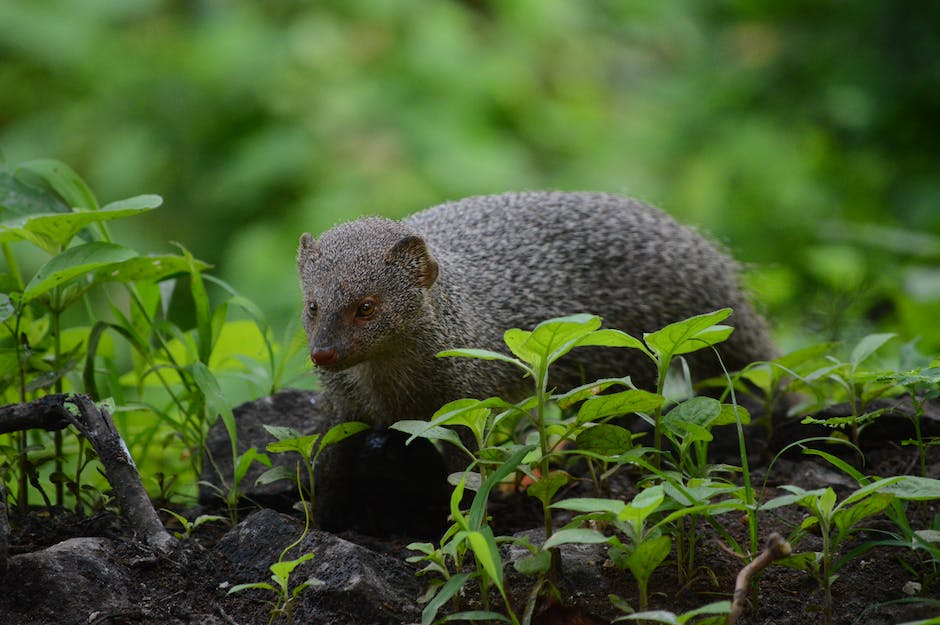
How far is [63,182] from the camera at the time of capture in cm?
273

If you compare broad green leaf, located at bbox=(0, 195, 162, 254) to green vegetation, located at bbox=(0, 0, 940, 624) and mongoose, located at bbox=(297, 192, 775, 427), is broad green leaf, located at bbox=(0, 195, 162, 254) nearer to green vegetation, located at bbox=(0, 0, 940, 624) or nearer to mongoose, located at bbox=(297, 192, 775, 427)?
mongoose, located at bbox=(297, 192, 775, 427)

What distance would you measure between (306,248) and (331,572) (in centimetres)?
115

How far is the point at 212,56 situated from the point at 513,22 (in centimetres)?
210

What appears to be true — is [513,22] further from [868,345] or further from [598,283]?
[868,345]

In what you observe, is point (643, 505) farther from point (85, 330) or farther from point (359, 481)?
point (85, 330)

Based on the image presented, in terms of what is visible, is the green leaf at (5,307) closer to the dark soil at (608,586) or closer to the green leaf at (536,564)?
the dark soil at (608,586)

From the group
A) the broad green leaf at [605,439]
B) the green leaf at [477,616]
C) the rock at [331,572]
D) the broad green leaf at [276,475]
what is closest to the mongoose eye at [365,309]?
the broad green leaf at [276,475]

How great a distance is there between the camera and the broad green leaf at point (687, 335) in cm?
197


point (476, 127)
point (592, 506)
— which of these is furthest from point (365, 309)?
point (476, 127)

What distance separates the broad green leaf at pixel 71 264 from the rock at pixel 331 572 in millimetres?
651

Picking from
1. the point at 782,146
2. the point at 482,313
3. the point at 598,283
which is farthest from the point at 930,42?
the point at 482,313

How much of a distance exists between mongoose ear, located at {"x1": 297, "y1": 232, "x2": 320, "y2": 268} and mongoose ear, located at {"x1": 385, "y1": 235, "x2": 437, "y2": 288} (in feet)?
0.75

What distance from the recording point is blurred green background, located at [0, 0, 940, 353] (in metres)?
6.11

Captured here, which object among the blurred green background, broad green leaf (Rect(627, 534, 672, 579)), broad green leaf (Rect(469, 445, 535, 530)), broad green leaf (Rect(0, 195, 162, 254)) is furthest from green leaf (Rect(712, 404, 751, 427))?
the blurred green background
